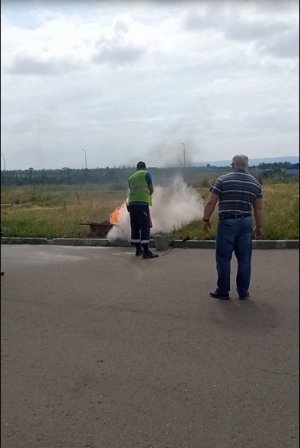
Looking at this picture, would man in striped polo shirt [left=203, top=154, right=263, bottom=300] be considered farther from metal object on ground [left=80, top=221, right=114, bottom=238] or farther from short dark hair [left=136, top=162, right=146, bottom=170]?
metal object on ground [left=80, top=221, right=114, bottom=238]

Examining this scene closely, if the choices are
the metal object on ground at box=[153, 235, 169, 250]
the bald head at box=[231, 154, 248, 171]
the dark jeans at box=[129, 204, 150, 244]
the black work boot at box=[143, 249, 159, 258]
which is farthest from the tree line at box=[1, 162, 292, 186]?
the black work boot at box=[143, 249, 159, 258]

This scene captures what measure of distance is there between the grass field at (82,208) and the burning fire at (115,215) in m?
0.02

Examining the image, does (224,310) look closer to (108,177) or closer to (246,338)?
(246,338)

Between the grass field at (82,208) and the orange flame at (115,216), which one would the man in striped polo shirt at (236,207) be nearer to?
the grass field at (82,208)

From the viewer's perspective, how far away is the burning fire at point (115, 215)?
1545 mm

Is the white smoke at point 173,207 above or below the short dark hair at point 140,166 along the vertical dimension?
below

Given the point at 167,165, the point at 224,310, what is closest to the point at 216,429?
the point at 224,310

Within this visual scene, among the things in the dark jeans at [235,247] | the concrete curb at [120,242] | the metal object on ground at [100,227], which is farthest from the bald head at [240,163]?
the metal object on ground at [100,227]

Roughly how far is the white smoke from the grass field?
33 mm

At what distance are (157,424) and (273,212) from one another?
129cm

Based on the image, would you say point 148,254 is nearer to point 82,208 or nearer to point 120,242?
point 120,242

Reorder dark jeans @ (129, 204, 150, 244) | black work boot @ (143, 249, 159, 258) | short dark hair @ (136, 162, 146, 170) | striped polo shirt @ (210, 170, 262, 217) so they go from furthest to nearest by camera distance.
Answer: black work boot @ (143, 249, 159, 258) < dark jeans @ (129, 204, 150, 244) < short dark hair @ (136, 162, 146, 170) < striped polo shirt @ (210, 170, 262, 217)

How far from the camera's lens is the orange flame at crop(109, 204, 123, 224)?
1.55m

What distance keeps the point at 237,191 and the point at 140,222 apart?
563 millimetres
